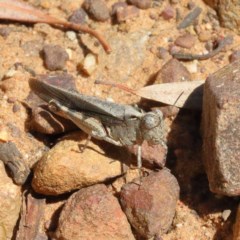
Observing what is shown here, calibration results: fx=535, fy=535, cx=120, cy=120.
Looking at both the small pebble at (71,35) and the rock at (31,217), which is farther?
the small pebble at (71,35)

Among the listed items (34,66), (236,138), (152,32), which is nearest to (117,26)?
(152,32)

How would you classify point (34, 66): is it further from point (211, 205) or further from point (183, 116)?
point (211, 205)

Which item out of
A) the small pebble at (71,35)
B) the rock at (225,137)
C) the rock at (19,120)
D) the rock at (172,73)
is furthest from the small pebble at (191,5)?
the rock at (19,120)

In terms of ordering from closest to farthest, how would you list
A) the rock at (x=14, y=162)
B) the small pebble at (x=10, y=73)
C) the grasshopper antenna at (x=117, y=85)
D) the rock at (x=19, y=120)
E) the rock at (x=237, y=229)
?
the rock at (x=237, y=229) < the rock at (x=14, y=162) < the rock at (x=19, y=120) < the grasshopper antenna at (x=117, y=85) < the small pebble at (x=10, y=73)

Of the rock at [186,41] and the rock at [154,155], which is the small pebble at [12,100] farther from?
the rock at [186,41]

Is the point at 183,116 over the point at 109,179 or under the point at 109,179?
over

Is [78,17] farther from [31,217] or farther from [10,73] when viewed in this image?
[31,217]
